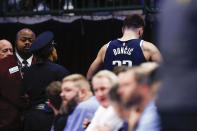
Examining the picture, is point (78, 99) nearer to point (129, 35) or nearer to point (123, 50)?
point (123, 50)

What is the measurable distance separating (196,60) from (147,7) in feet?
17.9

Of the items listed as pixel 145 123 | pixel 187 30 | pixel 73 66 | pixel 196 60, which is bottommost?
pixel 73 66

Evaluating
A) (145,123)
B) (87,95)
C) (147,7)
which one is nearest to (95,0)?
(147,7)

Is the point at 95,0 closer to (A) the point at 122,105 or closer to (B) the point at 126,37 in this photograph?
(B) the point at 126,37

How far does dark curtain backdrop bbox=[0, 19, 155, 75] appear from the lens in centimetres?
760

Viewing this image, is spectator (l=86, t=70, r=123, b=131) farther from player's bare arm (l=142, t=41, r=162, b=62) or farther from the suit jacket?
the suit jacket

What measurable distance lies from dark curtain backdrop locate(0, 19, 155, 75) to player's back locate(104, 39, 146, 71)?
79.5 inches

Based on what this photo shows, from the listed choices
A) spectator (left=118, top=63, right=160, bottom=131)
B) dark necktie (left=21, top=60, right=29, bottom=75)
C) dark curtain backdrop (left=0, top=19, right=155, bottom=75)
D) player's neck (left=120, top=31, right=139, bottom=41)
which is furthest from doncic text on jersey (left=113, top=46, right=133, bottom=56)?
spectator (left=118, top=63, right=160, bottom=131)

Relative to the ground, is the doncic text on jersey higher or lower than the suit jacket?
higher

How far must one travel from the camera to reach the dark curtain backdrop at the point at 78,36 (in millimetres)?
7602

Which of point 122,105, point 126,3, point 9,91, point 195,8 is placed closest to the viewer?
point 195,8

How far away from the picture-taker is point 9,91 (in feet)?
17.8

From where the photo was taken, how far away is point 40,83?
5.04m

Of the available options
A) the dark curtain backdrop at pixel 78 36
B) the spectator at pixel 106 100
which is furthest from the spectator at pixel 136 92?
the dark curtain backdrop at pixel 78 36
